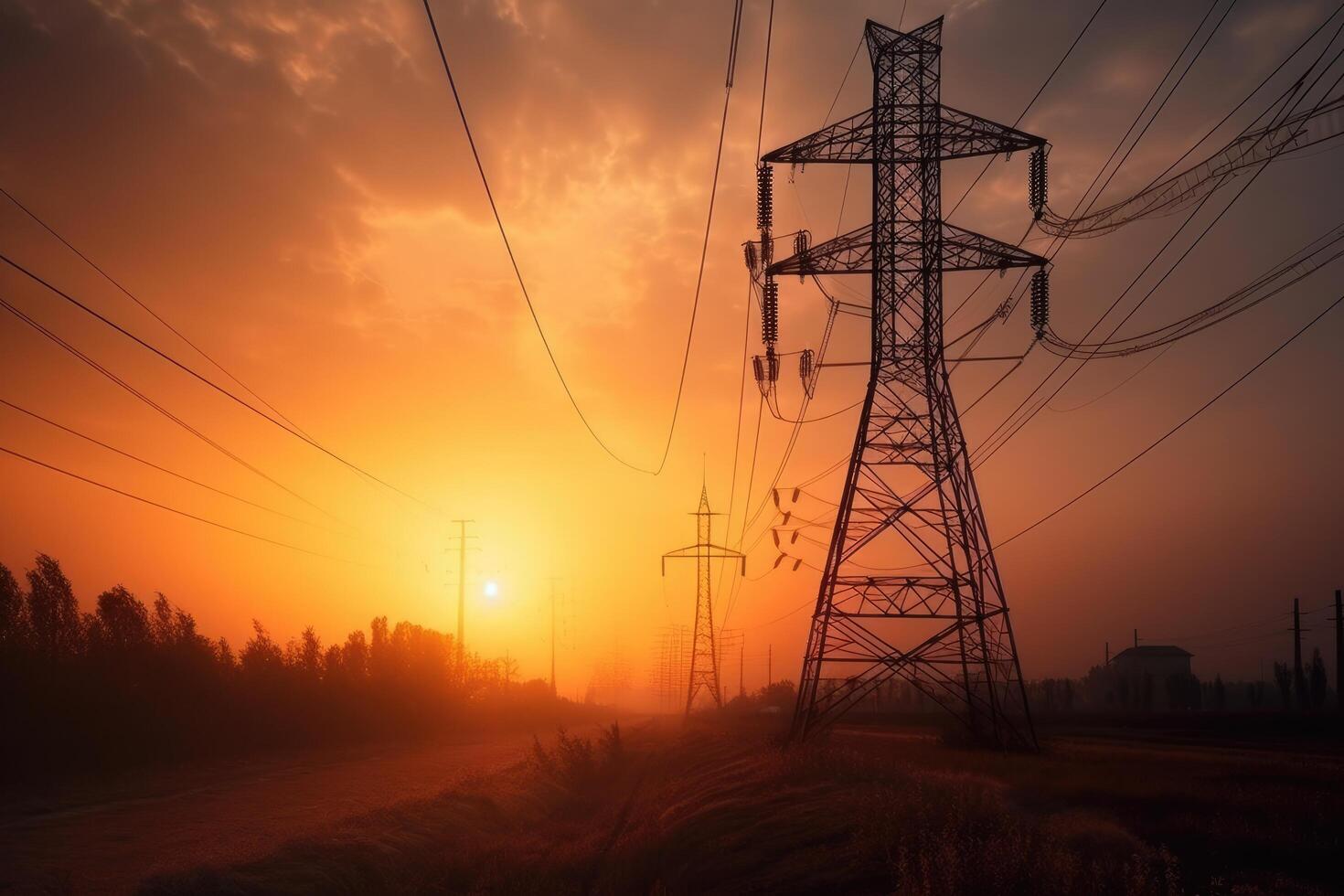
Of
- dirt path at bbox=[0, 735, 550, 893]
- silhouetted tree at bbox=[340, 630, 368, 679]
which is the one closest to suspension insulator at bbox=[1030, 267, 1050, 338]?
dirt path at bbox=[0, 735, 550, 893]

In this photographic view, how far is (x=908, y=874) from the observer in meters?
14.0

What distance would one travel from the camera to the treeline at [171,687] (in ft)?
172

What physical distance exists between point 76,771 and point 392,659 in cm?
4400

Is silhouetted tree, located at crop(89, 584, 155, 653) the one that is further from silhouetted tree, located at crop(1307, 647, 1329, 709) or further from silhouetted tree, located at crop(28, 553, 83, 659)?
silhouetted tree, located at crop(1307, 647, 1329, 709)

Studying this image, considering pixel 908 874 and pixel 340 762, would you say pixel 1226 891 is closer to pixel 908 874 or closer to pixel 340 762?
pixel 908 874

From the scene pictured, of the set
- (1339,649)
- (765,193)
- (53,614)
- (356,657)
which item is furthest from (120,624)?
(1339,649)

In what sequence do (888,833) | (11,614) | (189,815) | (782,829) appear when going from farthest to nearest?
(11,614) → (189,815) → (782,829) → (888,833)

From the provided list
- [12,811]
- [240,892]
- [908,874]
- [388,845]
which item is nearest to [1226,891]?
[908,874]

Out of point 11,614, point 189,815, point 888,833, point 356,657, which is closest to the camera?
point 888,833

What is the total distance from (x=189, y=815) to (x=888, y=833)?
1061 inches

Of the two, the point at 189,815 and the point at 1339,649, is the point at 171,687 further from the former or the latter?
the point at 1339,649

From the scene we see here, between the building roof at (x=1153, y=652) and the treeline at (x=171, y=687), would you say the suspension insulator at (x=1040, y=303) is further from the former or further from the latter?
the building roof at (x=1153, y=652)

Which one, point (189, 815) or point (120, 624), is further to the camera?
point (120, 624)

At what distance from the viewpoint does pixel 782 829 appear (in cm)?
2089
